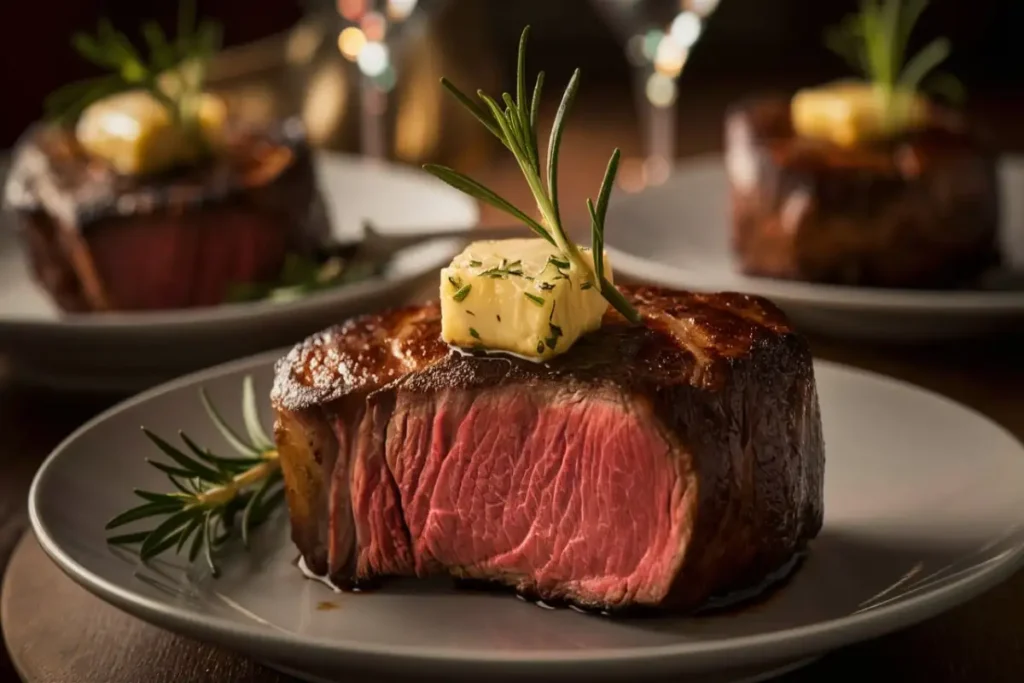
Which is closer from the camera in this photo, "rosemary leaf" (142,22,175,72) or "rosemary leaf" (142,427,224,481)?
"rosemary leaf" (142,427,224,481)

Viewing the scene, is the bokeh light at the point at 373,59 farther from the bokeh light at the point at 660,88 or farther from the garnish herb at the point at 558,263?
the garnish herb at the point at 558,263

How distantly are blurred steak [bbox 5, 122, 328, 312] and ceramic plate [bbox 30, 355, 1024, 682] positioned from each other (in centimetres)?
90

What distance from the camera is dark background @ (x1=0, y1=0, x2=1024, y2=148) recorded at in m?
6.59

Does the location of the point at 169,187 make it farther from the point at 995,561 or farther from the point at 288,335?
the point at 995,561

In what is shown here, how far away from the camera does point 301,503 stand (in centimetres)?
205

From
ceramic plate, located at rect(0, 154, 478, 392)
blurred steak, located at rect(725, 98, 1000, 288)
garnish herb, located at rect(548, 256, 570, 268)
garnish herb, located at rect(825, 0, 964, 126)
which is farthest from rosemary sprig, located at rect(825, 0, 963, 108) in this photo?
garnish herb, located at rect(548, 256, 570, 268)

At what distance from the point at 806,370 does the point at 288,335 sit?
53.6 inches

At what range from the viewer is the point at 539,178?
6.49ft

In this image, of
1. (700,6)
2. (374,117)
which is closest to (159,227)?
(374,117)

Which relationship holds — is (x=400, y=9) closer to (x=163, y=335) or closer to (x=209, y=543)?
(x=163, y=335)

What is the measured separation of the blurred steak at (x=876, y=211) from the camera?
3.40 metres

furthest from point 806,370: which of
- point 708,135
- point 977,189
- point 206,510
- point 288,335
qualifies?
point 708,135

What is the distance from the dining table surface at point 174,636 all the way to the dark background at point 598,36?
3.35 meters

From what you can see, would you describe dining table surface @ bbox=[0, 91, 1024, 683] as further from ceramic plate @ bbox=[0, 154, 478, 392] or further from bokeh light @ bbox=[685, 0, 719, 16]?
bokeh light @ bbox=[685, 0, 719, 16]
